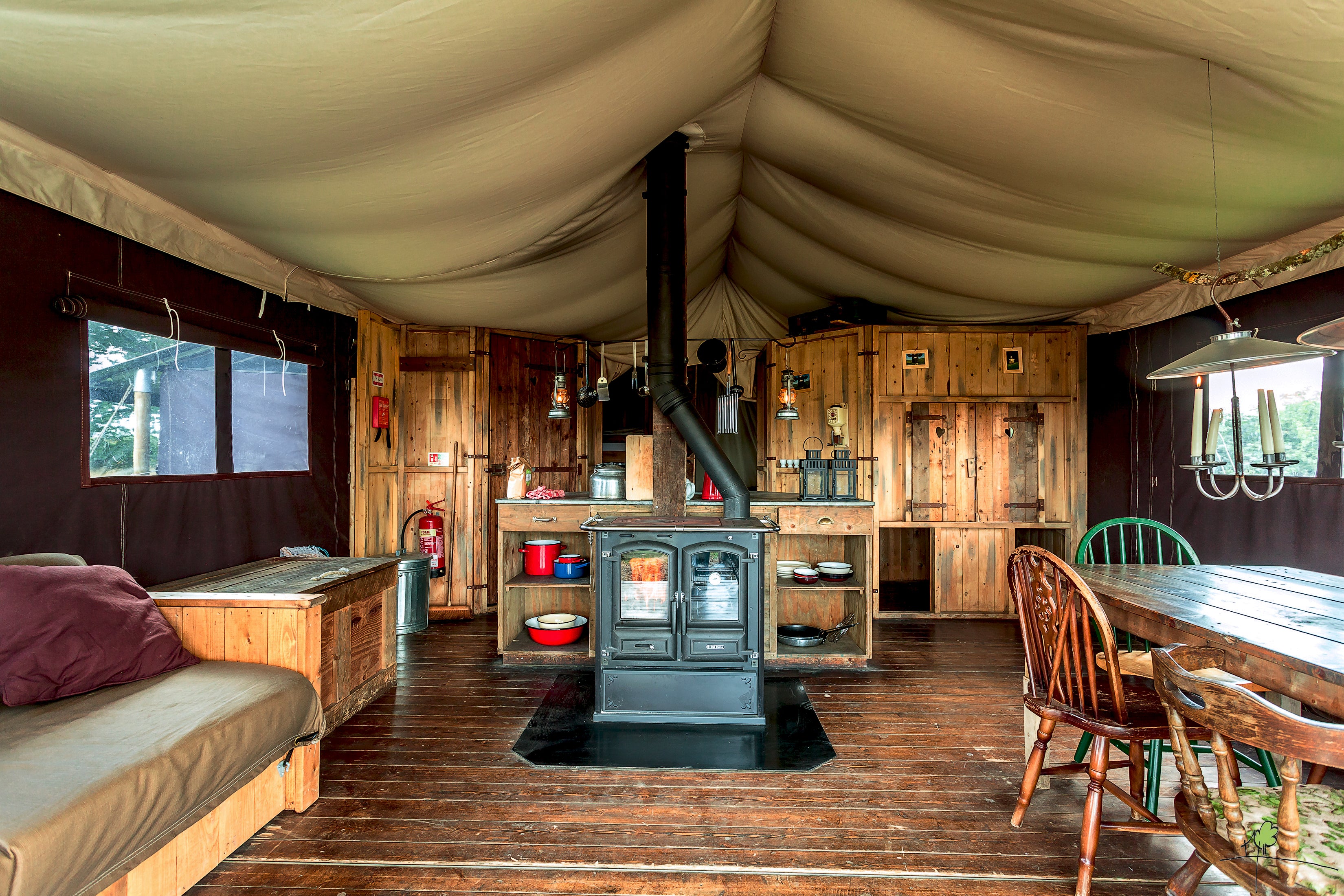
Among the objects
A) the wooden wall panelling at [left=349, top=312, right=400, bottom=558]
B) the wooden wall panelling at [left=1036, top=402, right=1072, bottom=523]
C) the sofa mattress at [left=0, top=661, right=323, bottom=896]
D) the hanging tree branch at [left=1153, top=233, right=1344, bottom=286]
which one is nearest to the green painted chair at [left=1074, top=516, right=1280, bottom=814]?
the wooden wall panelling at [left=1036, top=402, right=1072, bottom=523]

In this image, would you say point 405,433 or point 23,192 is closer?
point 23,192

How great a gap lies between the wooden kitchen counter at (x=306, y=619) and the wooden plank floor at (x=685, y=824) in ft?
0.67

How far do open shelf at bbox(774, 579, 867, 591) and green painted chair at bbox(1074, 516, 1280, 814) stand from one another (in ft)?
3.65

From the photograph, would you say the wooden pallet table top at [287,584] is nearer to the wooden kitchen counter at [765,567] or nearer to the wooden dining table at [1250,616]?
the wooden kitchen counter at [765,567]

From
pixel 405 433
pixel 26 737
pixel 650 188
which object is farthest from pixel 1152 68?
pixel 405 433

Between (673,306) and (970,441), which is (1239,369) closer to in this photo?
(673,306)

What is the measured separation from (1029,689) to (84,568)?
3.06 meters

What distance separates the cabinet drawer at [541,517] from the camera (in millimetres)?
3654

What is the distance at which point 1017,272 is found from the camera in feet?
12.1

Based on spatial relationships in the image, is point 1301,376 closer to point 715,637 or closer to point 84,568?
point 715,637

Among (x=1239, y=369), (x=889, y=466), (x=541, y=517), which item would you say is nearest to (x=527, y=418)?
(x=541, y=517)

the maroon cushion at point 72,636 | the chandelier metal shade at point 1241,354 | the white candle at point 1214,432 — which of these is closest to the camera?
the maroon cushion at point 72,636

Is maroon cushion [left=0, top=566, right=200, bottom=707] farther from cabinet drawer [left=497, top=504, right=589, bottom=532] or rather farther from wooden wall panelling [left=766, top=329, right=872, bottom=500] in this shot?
wooden wall panelling [left=766, top=329, right=872, bottom=500]

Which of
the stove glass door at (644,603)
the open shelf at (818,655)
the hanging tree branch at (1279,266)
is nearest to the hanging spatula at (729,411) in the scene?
the stove glass door at (644,603)
